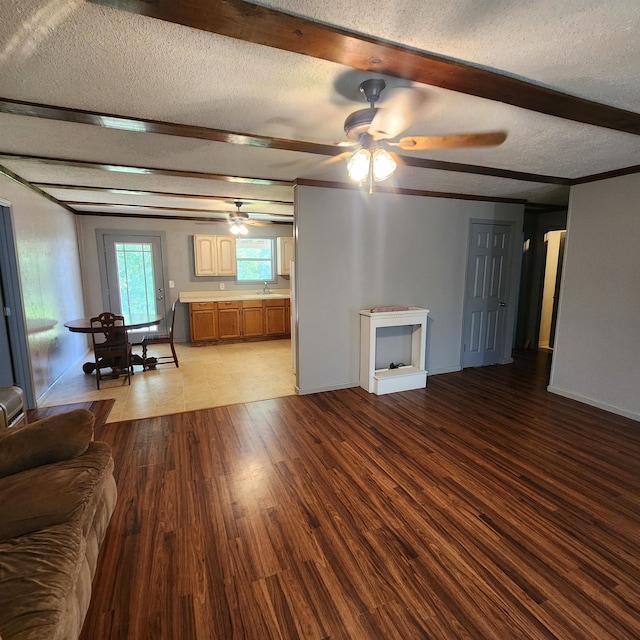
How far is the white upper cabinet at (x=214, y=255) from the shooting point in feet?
21.4

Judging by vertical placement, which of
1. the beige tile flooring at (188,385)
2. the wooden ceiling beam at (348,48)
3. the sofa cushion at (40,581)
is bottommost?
the beige tile flooring at (188,385)

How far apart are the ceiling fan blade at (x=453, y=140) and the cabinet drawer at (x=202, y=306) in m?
5.17

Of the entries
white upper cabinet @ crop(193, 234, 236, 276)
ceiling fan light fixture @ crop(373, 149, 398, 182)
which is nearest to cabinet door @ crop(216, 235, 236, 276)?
white upper cabinet @ crop(193, 234, 236, 276)

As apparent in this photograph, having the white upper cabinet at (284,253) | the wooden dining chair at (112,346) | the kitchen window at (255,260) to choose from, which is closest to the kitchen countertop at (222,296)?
the kitchen window at (255,260)

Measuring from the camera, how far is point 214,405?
3678 mm

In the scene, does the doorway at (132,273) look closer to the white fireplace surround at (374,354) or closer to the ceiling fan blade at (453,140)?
the white fireplace surround at (374,354)

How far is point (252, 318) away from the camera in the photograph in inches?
263

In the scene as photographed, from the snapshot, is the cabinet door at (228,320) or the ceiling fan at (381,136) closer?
the ceiling fan at (381,136)

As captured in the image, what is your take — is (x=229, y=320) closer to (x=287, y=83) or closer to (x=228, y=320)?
(x=228, y=320)

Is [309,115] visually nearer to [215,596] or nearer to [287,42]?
[287,42]

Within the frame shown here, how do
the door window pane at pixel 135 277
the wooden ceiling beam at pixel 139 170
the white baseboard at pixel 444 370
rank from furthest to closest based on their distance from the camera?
the door window pane at pixel 135 277, the white baseboard at pixel 444 370, the wooden ceiling beam at pixel 139 170

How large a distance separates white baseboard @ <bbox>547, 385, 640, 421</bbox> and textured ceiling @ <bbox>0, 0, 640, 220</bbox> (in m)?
2.34

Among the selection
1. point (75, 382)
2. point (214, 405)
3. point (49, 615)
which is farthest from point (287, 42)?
point (75, 382)

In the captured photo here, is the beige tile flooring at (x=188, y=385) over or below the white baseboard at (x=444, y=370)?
below
